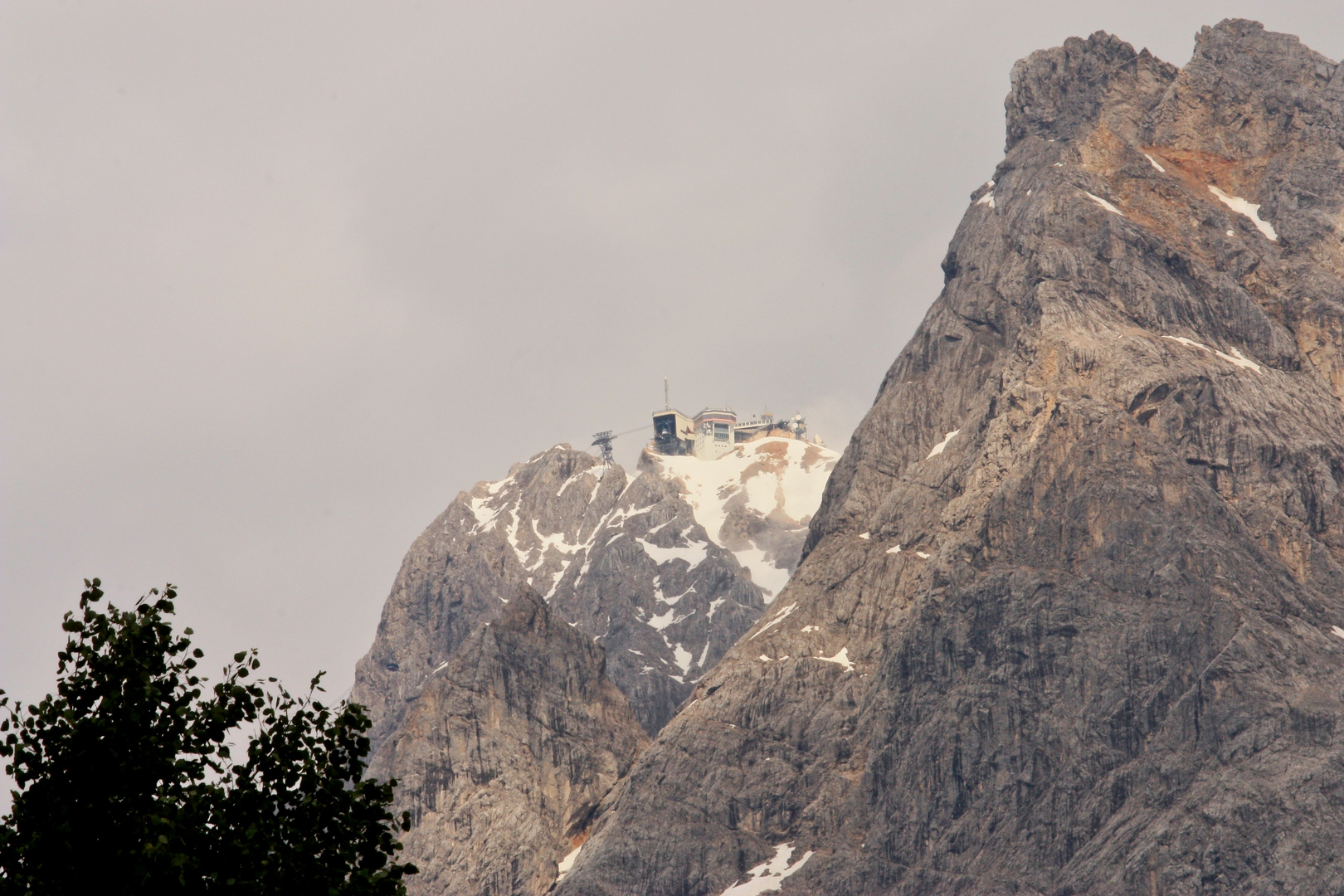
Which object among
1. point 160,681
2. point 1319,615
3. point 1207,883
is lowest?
point 1207,883

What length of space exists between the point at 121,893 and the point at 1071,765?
166 meters

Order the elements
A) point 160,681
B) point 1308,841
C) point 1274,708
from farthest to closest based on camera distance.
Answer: point 1274,708 → point 1308,841 → point 160,681

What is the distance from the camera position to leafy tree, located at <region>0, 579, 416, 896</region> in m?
39.8

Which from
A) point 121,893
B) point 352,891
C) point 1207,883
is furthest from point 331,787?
point 1207,883

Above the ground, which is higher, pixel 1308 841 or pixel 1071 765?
pixel 1071 765

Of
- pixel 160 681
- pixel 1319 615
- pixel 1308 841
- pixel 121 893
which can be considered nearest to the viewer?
pixel 121 893

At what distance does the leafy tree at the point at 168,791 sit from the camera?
3975cm

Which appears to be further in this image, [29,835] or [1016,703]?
[1016,703]

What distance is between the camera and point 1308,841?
172125mm

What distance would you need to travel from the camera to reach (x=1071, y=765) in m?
192

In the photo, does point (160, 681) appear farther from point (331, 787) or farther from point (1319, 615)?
point (1319, 615)

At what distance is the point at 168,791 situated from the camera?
1629 inches

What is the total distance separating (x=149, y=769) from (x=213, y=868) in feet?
10.5

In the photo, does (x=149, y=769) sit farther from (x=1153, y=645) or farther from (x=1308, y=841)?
(x=1153, y=645)
